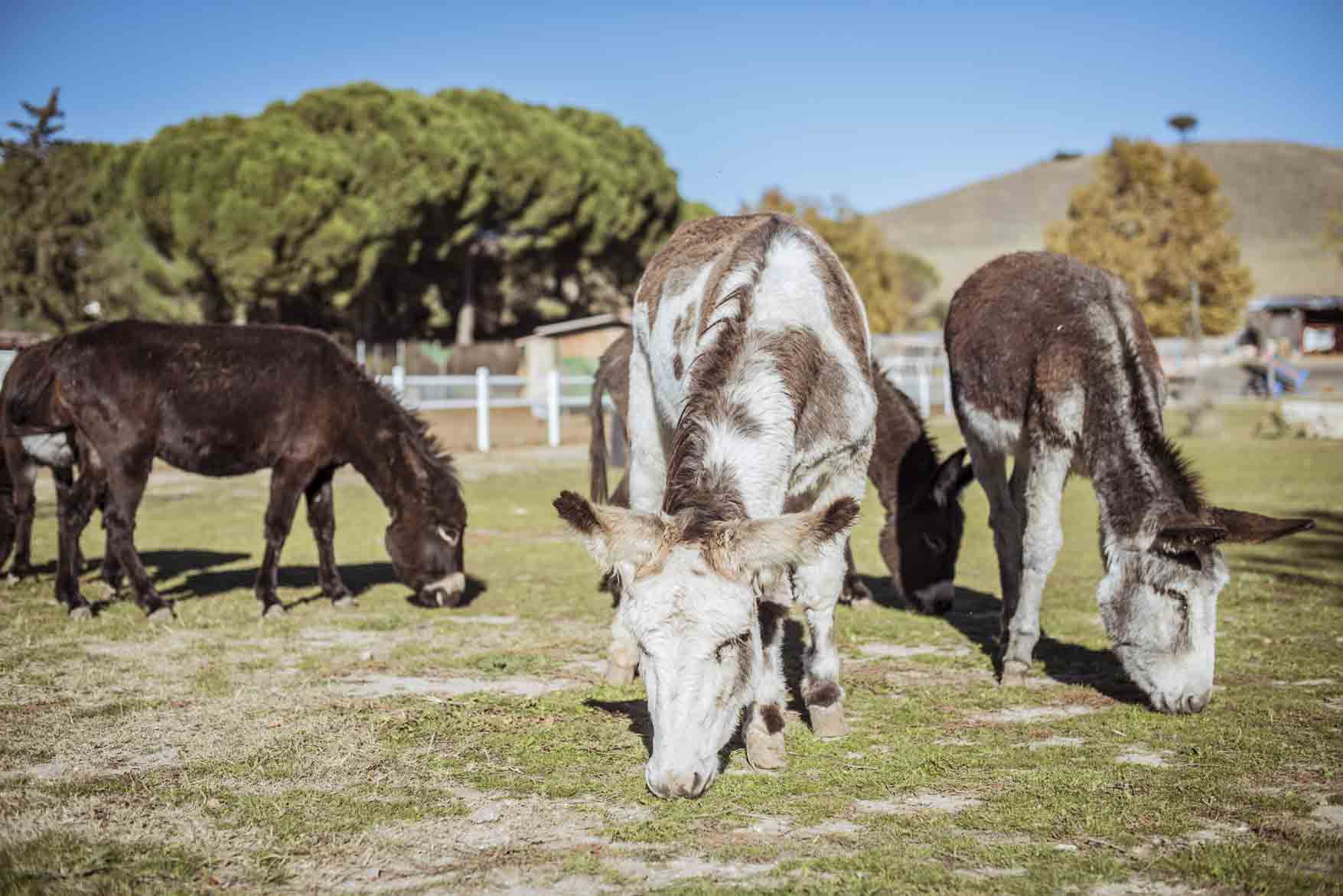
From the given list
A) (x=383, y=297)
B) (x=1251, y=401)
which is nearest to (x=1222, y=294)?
(x=1251, y=401)

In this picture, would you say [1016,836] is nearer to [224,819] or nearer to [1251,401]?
[224,819]

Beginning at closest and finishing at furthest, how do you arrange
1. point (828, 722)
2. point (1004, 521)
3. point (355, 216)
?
point (828, 722) → point (1004, 521) → point (355, 216)

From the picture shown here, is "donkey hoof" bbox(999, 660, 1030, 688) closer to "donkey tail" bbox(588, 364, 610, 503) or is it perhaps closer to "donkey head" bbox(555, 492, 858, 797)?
"donkey head" bbox(555, 492, 858, 797)

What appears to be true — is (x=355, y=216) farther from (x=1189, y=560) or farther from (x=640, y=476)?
(x=1189, y=560)

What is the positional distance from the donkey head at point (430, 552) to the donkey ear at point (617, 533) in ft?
16.8

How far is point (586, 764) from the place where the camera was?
4945mm

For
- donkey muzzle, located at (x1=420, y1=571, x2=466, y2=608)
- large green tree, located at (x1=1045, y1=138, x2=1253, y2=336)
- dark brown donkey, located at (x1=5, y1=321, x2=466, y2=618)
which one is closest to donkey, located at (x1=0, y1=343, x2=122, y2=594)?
dark brown donkey, located at (x1=5, y1=321, x2=466, y2=618)

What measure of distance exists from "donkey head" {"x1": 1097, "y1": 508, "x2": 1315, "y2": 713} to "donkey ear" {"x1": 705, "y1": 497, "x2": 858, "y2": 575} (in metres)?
2.40

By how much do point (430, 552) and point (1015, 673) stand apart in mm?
4737

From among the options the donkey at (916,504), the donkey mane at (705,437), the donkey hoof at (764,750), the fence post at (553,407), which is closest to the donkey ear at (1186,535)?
the donkey hoof at (764,750)

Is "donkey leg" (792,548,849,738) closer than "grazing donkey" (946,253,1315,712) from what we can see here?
Yes

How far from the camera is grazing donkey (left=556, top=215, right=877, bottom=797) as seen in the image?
4.04 m

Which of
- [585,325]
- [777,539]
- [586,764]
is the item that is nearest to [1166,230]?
[585,325]

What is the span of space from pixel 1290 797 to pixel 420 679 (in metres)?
4.52
